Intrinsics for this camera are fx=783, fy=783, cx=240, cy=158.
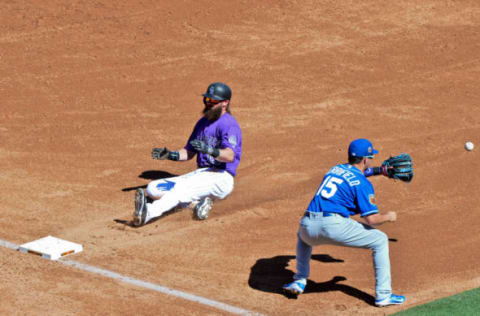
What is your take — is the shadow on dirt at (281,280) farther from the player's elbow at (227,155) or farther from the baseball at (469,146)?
the baseball at (469,146)

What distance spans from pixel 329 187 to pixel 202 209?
259 centimetres

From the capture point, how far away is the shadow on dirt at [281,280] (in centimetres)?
831

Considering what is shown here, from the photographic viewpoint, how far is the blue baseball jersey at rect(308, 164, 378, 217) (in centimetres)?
771

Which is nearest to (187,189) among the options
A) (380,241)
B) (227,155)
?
(227,155)

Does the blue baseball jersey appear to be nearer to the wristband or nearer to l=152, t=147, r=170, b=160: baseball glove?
the wristband

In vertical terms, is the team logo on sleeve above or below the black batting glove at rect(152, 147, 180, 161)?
above

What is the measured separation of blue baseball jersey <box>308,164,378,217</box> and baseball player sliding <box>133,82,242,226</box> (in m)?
2.42

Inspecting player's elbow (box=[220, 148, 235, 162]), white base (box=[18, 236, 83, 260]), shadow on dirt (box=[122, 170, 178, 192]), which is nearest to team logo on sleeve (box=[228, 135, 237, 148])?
player's elbow (box=[220, 148, 235, 162])

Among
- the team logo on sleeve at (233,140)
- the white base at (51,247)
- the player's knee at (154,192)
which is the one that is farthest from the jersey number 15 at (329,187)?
the white base at (51,247)

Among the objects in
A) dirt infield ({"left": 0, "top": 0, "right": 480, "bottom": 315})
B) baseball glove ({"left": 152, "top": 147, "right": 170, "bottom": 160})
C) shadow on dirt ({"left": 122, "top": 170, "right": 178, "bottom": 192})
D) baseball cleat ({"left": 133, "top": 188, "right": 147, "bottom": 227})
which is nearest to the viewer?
dirt infield ({"left": 0, "top": 0, "right": 480, "bottom": 315})

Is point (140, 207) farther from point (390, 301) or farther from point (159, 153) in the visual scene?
point (390, 301)

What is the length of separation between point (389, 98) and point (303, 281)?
23.9 ft

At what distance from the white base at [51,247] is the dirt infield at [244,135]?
0.15 m

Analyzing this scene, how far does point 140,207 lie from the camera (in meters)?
9.54
